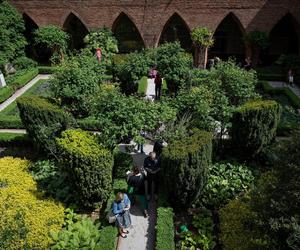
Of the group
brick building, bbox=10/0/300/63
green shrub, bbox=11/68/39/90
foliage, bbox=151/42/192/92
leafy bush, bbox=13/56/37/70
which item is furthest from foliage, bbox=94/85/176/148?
leafy bush, bbox=13/56/37/70

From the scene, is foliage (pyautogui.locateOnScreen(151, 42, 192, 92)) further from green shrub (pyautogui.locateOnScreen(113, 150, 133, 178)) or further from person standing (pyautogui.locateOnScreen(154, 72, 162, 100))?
green shrub (pyautogui.locateOnScreen(113, 150, 133, 178))

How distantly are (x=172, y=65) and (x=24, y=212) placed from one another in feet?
30.8

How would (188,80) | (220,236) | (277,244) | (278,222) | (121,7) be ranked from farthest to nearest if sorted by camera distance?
(121,7), (188,80), (220,236), (277,244), (278,222)

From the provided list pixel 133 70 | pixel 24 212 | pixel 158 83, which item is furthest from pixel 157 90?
pixel 24 212

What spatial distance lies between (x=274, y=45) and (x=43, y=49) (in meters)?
15.6

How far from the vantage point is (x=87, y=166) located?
968cm

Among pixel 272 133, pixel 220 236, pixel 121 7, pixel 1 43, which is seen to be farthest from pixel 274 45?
pixel 220 236

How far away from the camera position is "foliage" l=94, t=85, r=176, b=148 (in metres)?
10.2

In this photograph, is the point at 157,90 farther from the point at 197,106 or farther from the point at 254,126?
the point at 254,126

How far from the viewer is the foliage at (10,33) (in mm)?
22641

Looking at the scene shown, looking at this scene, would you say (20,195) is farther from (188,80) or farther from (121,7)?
(121,7)

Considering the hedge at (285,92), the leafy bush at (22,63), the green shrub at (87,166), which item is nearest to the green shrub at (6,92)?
the leafy bush at (22,63)

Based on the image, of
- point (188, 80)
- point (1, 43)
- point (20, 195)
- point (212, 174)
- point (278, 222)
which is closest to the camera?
point (278, 222)

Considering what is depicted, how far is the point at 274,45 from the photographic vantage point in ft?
83.7
